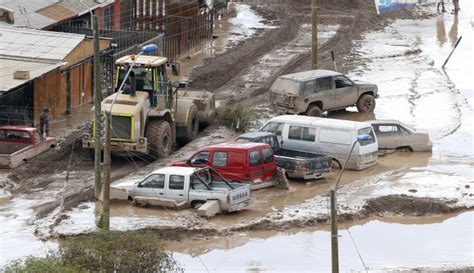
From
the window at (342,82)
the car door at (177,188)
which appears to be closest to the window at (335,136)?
the car door at (177,188)

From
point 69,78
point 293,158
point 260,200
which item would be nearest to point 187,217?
point 260,200

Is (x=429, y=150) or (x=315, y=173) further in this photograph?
(x=429, y=150)

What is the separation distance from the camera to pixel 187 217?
2905 cm

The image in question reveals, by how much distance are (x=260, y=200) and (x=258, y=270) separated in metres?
5.33

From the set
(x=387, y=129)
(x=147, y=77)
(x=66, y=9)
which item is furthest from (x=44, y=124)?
(x=66, y=9)

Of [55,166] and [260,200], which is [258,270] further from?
[55,166]

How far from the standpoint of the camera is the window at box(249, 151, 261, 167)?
31641 millimetres

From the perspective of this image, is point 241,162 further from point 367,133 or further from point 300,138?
point 367,133

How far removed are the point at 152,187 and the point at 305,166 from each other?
15.6ft

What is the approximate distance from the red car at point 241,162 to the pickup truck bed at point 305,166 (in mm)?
820

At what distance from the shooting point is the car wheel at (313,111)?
40.4 m

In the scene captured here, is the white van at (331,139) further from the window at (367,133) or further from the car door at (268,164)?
the car door at (268,164)

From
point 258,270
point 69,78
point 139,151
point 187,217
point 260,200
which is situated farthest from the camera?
point 69,78

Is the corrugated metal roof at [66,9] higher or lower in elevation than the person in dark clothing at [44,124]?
higher
